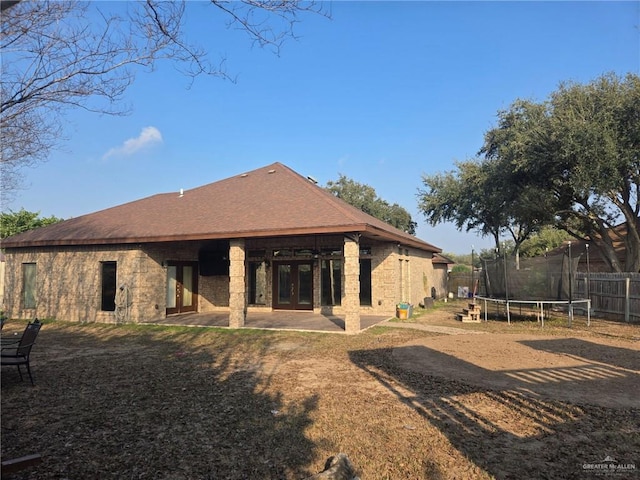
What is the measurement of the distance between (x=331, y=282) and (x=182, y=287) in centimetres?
671

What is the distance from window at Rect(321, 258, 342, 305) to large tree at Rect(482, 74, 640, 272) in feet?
33.9

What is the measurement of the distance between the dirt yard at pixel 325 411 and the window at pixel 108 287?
205 inches

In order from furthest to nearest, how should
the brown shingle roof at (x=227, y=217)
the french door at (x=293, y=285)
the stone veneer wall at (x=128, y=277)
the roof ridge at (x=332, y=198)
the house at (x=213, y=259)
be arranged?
the french door at (x=293, y=285)
the stone veneer wall at (x=128, y=277)
the house at (x=213, y=259)
the roof ridge at (x=332, y=198)
the brown shingle roof at (x=227, y=217)

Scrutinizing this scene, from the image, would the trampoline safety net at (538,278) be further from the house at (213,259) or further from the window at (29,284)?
the window at (29,284)

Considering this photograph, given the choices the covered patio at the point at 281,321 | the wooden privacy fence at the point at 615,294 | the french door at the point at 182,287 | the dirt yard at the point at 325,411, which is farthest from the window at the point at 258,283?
the wooden privacy fence at the point at 615,294

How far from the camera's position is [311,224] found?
1216 cm

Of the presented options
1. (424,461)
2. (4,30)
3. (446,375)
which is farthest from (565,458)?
(4,30)

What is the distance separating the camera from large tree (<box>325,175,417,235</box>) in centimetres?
4903

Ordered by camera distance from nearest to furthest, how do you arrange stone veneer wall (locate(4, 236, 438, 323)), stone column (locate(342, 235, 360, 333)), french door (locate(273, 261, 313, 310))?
stone column (locate(342, 235, 360, 333)) → stone veneer wall (locate(4, 236, 438, 323)) → french door (locate(273, 261, 313, 310))

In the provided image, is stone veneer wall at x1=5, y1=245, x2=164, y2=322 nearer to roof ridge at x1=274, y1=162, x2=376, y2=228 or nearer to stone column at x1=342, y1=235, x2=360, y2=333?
roof ridge at x1=274, y1=162, x2=376, y2=228

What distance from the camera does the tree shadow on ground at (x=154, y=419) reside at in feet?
12.8

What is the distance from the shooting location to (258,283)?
18594mm

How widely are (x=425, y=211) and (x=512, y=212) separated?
34.7 feet

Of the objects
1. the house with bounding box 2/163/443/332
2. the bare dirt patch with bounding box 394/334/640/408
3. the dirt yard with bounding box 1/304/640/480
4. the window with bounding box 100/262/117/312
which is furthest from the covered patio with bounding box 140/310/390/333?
the bare dirt patch with bounding box 394/334/640/408
